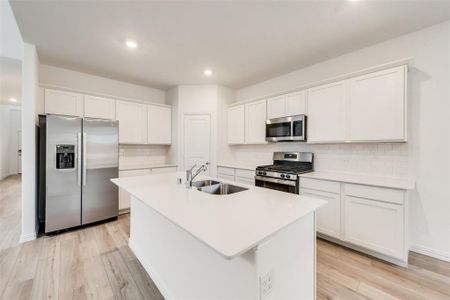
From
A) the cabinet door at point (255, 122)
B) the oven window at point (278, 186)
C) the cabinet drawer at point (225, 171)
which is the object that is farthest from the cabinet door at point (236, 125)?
the oven window at point (278, 186)

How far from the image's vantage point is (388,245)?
2.12 metres

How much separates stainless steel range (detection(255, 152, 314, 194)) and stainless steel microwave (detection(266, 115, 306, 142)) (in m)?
0.36

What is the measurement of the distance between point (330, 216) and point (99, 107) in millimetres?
4096

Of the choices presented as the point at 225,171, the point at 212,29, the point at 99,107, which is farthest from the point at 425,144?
the point at 99,107

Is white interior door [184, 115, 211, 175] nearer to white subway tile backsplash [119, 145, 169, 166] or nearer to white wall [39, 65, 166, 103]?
white subway tile backsplash [119, 145, 169, 166]

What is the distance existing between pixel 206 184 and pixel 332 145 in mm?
2044

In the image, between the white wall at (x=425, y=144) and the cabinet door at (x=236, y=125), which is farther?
the cabinet door at (x=236, y=125)

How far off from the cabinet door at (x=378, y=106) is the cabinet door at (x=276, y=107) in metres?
1.02

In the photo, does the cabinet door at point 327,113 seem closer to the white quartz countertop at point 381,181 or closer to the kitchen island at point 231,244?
the white quartz countertop at point 381,181

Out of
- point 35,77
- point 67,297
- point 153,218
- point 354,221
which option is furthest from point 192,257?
point 35,77

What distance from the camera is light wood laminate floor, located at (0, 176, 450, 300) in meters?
1.74

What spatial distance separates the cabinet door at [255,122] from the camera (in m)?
3.75

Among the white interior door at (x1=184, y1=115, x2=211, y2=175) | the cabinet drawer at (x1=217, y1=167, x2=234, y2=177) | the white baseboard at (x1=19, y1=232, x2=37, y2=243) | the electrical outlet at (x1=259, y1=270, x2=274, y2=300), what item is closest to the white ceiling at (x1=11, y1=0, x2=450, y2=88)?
the white interior door at (x1=184, y1=115, x2=211, y2=175)

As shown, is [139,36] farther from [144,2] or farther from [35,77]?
[35,77]
